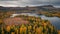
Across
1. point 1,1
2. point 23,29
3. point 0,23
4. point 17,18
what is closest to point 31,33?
point 23,29

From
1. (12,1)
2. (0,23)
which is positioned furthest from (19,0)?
(0,23)

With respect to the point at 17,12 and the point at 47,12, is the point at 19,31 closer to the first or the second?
the point at 17,12

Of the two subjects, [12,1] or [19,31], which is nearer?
[19,31]

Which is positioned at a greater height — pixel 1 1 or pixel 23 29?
pixel 1 1

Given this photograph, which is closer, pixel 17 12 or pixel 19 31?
pixel 19 31

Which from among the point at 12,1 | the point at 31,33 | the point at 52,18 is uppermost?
the point at 12,1

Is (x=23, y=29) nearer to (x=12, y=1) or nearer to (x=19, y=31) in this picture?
(x=19, y=31)

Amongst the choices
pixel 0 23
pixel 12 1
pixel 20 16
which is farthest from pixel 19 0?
pixel 0 23

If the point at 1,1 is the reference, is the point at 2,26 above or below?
below
